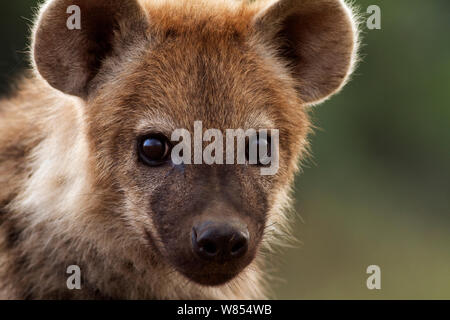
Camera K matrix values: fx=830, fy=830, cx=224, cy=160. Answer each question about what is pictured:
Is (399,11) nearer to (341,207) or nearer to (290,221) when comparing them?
(341,207)

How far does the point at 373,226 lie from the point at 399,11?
5.34ft

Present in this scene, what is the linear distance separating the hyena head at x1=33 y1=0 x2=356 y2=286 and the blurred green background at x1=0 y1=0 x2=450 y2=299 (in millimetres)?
2988

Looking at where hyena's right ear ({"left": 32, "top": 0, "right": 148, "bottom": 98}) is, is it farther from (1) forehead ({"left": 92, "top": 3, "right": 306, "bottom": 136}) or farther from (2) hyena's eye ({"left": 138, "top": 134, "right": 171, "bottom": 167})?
(2) hyena's eye ({"left": 138, "top": 134, "right": 171, "bottom": 167})

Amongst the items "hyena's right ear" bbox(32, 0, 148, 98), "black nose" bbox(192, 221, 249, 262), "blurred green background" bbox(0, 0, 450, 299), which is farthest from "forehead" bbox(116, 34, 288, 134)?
"blurred green background" bbox(0, 0, 450, 299)

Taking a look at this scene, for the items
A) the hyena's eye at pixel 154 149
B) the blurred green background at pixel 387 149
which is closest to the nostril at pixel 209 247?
the hyena's eye at pixel 154 149

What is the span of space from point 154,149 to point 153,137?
4 centimetres

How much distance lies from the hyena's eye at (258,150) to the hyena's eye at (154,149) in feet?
0.85

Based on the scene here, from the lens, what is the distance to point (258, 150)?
2.70 m

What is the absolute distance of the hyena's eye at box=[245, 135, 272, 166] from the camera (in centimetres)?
266

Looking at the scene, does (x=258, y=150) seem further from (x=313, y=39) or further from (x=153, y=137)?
(x=313, y=39)

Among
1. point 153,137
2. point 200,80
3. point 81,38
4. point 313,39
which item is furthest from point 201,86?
point 313,39

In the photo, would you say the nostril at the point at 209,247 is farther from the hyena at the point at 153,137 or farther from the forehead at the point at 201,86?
the forehead at the point at 201,86
